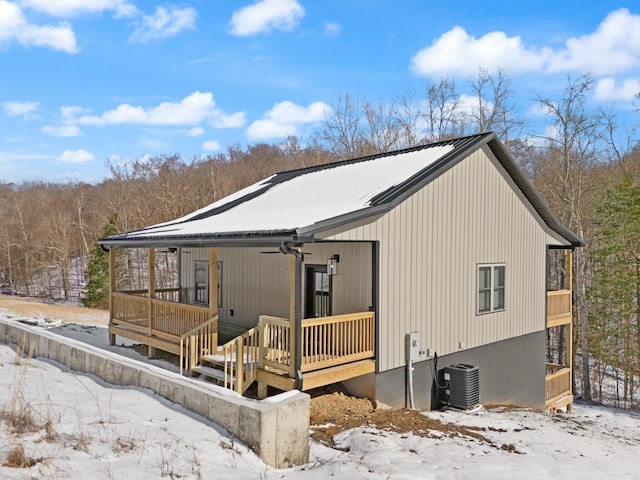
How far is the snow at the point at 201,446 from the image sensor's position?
4256mm

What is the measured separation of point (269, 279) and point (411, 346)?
12.8 ft

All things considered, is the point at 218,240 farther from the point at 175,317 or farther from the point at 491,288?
the point at 491,288

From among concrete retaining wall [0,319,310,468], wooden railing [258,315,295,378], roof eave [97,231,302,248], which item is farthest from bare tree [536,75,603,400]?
concrete retaining wall [0,319,310,468]

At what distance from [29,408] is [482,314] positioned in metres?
9.18

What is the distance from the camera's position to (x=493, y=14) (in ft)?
63.0

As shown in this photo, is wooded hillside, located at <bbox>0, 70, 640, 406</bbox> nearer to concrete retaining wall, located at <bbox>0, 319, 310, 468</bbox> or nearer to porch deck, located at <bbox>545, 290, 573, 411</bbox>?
porch deck, located at <bbox>545, 290, 573, 411</bbox>

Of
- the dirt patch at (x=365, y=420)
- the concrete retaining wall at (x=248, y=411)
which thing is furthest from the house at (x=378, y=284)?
the concrete retaining wall at (x=248, y=411)

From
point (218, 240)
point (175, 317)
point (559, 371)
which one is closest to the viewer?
point (218, 240)

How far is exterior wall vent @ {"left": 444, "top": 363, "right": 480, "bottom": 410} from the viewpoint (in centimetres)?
964

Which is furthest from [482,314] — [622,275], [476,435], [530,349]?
[622,275]

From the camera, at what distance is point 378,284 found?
8.74 metres

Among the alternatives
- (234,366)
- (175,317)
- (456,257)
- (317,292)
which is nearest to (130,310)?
(175,317)

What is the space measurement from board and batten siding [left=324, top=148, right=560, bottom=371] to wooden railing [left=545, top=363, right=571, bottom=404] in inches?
62.9

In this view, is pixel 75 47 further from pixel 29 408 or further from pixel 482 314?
pixel 482 314
